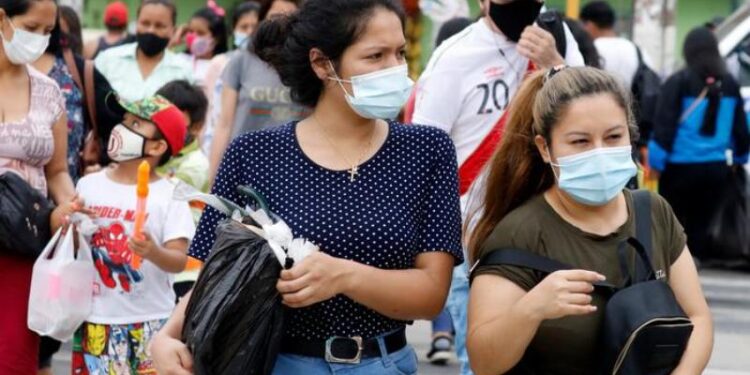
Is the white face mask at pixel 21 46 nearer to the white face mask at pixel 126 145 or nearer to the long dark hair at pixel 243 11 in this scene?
the white face mask at pixel 126 145

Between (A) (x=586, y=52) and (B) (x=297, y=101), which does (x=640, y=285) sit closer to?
(B) (x=297, y=101)

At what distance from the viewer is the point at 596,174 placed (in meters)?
3.96

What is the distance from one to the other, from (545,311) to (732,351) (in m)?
6.43

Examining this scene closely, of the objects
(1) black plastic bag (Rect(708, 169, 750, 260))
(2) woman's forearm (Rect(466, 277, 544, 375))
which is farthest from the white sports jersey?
(1) black plastic bag (Rect(708, 169, 750, 260))

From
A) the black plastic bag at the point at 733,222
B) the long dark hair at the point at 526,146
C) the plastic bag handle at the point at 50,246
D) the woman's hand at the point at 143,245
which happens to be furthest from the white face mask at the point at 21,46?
the black plastic bag at the point at 733,222

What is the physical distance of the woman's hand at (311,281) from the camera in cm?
372

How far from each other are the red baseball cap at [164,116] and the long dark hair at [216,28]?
6631 mm

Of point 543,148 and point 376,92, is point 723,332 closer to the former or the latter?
point 543,148

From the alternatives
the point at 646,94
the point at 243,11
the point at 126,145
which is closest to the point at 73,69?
the point at 126,145

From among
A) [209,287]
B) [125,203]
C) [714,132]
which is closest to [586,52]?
[125,203]

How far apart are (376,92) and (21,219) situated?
2.32 m

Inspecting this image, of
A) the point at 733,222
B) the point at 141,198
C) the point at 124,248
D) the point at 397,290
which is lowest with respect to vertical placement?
the point at 733,222

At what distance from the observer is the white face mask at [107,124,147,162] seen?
629 centimetres

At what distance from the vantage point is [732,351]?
985 cm
